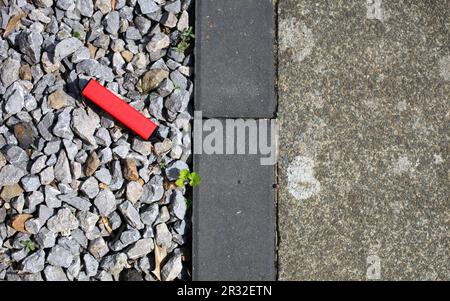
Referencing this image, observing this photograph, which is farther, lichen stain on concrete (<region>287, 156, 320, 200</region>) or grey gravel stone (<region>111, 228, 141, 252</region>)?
lichen stain on concrete (<region>287, 156, 320, 200</region>)

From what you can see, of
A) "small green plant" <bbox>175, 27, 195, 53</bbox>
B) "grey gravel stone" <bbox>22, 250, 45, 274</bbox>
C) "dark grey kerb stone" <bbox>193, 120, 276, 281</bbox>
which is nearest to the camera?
"grey gravel stone" <bbox>22, 250, 45, 274</bbox>

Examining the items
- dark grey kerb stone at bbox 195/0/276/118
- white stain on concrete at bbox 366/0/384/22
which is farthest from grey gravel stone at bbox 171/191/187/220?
white stain on concrete at bbox 366/0/384/22

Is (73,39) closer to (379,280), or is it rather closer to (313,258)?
(313,258)

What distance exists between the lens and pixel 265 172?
2.58 m

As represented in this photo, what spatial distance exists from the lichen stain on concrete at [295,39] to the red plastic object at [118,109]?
28.0 inches

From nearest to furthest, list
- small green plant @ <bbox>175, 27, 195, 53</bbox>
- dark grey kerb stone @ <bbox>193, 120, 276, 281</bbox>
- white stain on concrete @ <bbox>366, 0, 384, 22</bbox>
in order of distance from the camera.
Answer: dark grey kerb stone @ <bbox>193, 120, 276, 281</bbox>, small green plant @ <bbox>175, 27, 195, 53</bbox>, white stain on concrete @ <bbox>366, 0, 384, 22</bbox>

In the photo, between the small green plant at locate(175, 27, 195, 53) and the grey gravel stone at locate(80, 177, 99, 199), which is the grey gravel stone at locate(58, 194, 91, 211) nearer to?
the grey gravel stone at locate(80, 177, 99, 199)

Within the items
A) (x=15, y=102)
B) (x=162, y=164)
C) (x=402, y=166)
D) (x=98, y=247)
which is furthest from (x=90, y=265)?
(x=402, y=166)

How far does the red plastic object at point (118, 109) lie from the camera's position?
8.04 ft

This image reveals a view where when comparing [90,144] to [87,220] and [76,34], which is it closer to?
[87,220]

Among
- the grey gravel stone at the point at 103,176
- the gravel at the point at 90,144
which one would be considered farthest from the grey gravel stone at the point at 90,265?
the grey gravel stone at the point at 103,176

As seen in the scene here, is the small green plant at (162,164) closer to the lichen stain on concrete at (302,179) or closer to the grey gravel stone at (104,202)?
the grey gravel stone at (104,202)

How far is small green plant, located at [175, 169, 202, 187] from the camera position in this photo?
249cm

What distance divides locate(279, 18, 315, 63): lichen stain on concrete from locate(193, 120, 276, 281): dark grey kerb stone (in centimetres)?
51
